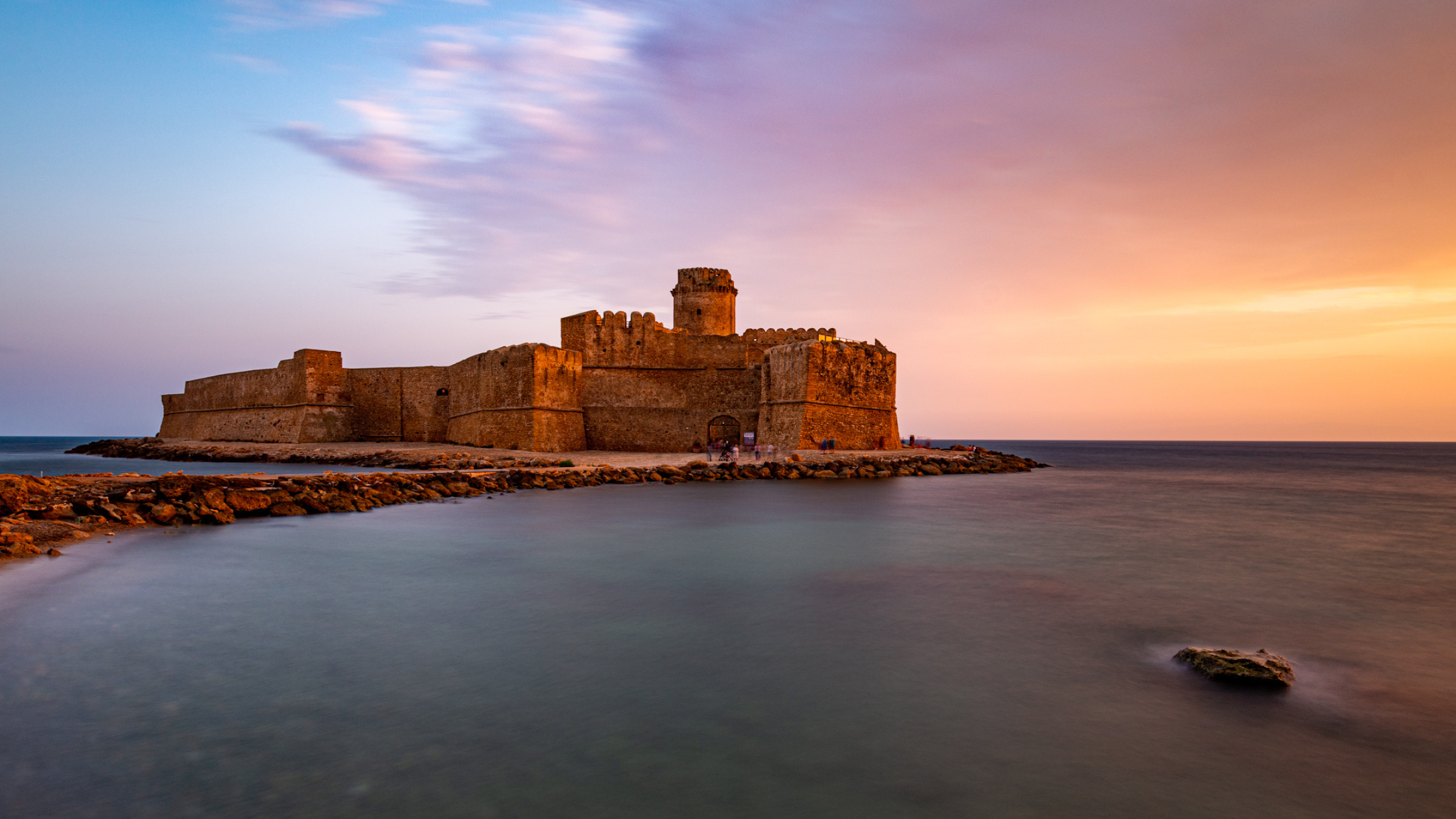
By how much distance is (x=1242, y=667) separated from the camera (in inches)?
181

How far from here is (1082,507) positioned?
16.2m

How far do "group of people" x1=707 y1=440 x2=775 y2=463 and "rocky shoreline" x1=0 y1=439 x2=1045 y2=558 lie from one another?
1479 mm

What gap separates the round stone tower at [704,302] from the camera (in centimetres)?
2761

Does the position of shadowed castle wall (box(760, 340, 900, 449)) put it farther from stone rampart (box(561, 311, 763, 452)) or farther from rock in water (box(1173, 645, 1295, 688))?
rock in water (box(1173, 645, 1295, 688))

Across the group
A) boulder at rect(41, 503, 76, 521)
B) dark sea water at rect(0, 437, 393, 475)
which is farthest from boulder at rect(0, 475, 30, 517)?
dark sea water at rect(0, 437, 393, 475)

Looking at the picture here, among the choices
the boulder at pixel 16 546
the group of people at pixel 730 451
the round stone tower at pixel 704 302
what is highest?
the round stone tower at pixel 704 302

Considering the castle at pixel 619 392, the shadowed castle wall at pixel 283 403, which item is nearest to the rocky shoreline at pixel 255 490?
the castle at pixel 619 392

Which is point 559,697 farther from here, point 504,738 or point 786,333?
point 786,333

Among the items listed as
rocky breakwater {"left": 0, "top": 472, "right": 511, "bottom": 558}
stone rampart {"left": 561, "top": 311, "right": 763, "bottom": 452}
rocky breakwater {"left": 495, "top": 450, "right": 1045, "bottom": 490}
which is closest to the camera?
rocky breakwater {"left": 0, "top": 472, "right": 511, "bottom": 558}

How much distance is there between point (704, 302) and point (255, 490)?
1800 centimetres

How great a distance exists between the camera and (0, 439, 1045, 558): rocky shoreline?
9.23 meters

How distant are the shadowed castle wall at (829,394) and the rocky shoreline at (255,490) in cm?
190

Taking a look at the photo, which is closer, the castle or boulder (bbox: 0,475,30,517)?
boulder (bbox: 0,475,30,517)

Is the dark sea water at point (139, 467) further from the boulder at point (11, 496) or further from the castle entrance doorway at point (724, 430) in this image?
the castle entrance doorway at point (724, 430)
